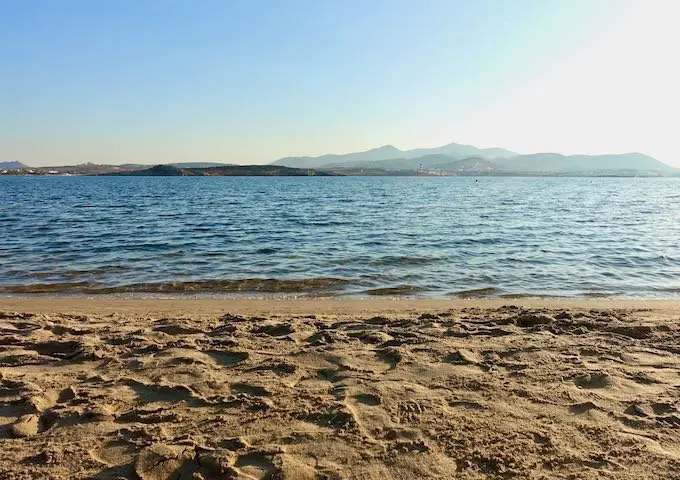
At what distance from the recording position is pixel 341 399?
4129mm

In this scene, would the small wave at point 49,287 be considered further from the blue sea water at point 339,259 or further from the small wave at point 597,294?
the small wave at point 597,294

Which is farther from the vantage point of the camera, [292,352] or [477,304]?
[477,304]

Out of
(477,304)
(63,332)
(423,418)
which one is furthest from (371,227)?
(423,418)

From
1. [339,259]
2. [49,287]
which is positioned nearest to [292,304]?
[339,259]

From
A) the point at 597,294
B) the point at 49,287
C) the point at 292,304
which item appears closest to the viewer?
the point at 292,304

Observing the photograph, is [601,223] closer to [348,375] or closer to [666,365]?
[666,365]

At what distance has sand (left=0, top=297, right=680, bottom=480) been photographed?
3.22m

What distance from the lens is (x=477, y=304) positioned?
8.92m

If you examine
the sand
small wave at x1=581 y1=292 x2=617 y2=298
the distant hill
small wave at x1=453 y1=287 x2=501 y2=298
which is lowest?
small wave at x1=581 y1=292 x2=617 y2=298

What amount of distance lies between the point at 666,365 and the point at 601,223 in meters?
22.4

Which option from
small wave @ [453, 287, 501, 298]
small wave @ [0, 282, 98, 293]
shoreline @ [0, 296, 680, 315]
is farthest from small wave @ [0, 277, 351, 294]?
small wave @ [453, 287, 501, 298]

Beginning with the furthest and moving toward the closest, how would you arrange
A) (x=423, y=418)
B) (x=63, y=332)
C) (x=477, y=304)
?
(x=477, y=304) → (x=63, y=332) → (x=423, y=418)

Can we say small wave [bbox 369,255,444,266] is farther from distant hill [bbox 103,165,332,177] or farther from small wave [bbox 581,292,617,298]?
distant hill [bbox 103,165,332,177]

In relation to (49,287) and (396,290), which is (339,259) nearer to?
(396,290)
